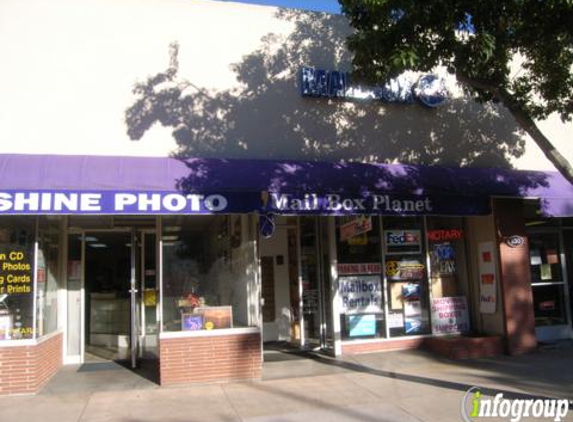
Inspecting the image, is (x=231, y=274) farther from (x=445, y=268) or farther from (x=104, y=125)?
(x=445, y=268)

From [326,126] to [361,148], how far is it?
78 centimetres

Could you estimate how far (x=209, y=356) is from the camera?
352 inches

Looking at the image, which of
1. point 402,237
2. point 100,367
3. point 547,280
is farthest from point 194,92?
point 547,280

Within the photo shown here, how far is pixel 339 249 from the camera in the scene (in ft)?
36.8

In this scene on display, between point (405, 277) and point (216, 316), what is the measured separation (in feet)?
13.4

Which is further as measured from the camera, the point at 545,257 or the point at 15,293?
the point at 545,257

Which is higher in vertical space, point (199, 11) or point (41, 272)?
point (199, 11)

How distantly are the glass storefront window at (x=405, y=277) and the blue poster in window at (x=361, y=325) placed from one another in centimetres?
35

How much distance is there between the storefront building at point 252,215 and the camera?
888 centimetres

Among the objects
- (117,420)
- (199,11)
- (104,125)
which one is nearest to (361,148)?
(199,11)

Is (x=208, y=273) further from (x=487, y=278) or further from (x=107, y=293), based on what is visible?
(x=487, y=278)

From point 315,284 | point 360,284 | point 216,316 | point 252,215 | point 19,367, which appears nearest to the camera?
point 19,367

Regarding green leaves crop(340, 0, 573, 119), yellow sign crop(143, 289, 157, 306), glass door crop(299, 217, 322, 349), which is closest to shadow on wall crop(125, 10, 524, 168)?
glass door crop(299, 217, 322, 349)

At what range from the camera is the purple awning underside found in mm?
8648
